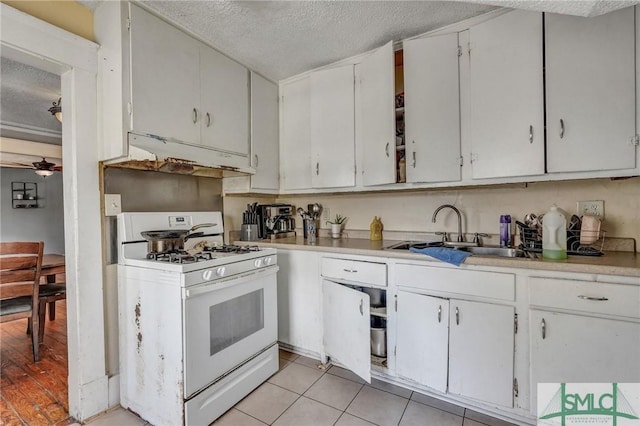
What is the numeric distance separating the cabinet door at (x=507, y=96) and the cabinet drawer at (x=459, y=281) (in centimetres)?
62

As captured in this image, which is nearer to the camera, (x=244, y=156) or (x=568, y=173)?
(x=568, y=173)

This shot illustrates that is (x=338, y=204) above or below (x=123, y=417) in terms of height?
above

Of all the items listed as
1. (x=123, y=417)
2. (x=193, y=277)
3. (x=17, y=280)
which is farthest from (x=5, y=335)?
(x=193, y=277)

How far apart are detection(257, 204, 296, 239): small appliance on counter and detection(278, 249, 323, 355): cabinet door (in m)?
0.34

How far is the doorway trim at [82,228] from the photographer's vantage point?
1.57 meters

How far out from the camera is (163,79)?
173 centimetres

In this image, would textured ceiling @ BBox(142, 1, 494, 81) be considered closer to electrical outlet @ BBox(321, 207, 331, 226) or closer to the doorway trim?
the doorway trim

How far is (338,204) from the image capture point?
8.67 feet

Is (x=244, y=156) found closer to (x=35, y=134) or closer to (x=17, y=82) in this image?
(x=17, y=82)

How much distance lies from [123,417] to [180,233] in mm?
1069

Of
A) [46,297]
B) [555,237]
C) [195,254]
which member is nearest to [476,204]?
[555,237]

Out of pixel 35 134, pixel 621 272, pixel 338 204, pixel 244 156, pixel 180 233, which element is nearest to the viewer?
pixel 621 272

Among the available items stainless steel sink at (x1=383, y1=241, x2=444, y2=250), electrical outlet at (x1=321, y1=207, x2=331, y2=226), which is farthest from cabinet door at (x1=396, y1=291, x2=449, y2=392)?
electrical outlet at (x1=321, y1=207, x2=331, y2=226)

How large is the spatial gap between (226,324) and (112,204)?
997mm
